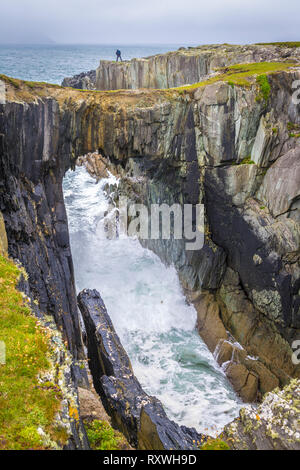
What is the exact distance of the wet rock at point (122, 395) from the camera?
33.7 ft

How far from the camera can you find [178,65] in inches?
1646

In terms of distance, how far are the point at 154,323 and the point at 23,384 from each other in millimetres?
16472

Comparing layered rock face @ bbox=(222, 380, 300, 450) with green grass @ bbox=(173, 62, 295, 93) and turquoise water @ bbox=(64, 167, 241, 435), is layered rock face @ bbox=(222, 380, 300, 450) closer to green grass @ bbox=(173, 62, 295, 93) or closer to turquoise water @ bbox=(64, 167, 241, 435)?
turquoise water @ bbox=(64, 167, 241, 435)

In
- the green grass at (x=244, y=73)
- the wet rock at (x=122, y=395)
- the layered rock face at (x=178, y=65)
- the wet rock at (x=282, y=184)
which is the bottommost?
the wet rock at (x=122, y=395)

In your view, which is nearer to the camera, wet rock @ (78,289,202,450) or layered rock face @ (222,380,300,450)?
layered rock face @ (222,380,300,450)

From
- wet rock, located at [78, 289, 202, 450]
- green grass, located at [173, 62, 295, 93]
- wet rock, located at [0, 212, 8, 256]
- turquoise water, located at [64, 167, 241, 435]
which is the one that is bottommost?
turquoise water, located at [64, 167, 241, 435]

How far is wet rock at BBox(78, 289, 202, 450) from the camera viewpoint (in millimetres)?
10258

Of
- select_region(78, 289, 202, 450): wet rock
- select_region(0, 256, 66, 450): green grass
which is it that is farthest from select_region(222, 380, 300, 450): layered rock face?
select_region(0, 256, 66, 450): green grass

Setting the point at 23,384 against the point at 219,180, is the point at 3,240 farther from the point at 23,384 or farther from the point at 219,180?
the point at 219,180

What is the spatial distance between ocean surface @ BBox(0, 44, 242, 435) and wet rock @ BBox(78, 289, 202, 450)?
3.43m

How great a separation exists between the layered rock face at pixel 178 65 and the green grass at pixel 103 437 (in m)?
31.2

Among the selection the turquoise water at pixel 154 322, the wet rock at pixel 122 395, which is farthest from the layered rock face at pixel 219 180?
the wet rock at pixel 122 395

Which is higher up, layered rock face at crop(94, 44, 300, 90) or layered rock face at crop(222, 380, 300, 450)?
layered rock face at crop(94, 44, 300, 90)

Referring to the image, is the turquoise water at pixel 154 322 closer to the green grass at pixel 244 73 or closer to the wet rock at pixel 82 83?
the green grass at pixel 244 73
